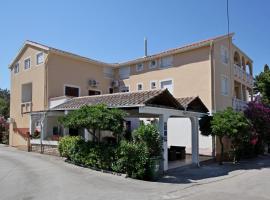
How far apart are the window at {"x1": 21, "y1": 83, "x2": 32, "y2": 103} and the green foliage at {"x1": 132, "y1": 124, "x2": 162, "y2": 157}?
699 inches

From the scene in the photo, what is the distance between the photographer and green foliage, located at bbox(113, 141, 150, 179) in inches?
555

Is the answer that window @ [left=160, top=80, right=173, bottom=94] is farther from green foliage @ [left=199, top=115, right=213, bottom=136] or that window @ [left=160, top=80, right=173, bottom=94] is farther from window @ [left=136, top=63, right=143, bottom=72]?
green foliage @ [left=199, top=115, right=213, bottom=136]

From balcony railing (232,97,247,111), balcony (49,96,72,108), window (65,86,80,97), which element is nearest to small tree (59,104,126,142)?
balcony (49,96,72,108)

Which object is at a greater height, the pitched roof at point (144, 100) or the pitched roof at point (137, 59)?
the pitched roof at point (137, 59)

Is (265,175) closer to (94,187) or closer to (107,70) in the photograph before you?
(94,187)

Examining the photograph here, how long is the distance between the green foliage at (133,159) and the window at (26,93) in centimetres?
1751

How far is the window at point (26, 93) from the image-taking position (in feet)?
96.1

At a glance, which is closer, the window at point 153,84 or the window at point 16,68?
the window at point 153,84

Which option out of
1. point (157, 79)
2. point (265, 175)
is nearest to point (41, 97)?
point (157, 79)

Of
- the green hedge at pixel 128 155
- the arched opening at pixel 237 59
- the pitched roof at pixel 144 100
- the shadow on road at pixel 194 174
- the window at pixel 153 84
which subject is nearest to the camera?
the green hedge at pixel 128 155

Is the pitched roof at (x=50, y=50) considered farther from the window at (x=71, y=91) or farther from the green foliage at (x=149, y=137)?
the green foliage at (x=149, y=137)

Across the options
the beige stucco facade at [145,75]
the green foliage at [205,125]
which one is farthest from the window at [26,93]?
the green foliage at [205,125]

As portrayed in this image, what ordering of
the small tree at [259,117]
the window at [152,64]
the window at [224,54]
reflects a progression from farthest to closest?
1. the window at [152,64]
2. the window at [224,54]
3. the small tree at [259,117]

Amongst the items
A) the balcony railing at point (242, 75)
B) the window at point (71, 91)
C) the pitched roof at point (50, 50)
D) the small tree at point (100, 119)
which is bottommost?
the small tree at point (100, 119)
